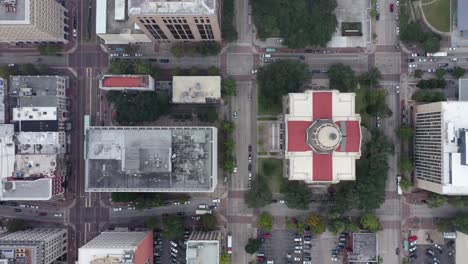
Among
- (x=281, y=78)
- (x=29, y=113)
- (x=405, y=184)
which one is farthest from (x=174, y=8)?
(x=405, y=184)

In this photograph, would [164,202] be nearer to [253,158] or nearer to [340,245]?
[253,158]

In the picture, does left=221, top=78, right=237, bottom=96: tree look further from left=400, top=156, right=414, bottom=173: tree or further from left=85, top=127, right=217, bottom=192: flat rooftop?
left=400, top=156, right=414, bottom=173: tree

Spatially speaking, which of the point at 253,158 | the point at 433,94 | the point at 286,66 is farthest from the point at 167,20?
the point at 433,94

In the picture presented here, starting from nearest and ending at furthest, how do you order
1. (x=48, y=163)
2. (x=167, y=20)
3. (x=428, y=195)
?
(x=167, y=20), (x=48, y=163), (x=428, y=195)

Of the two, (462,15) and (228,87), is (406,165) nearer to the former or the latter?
(462,15)

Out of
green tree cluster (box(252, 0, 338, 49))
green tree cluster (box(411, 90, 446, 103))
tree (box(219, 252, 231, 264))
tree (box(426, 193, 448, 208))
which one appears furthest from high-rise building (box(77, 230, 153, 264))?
green tree cluster (box(411, 90, 446, 103))

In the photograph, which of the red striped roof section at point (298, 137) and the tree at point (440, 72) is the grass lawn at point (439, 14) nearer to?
the tree at point (440, 72)
